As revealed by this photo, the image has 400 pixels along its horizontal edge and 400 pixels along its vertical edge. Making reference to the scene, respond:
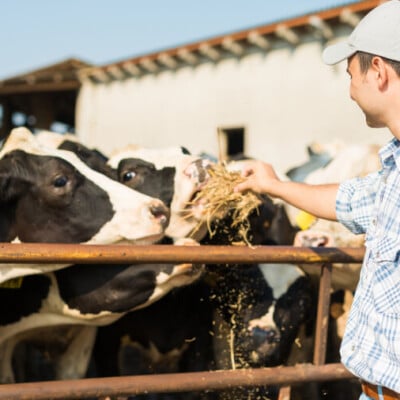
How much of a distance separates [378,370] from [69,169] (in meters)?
1.76

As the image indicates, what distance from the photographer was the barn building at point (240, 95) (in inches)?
436

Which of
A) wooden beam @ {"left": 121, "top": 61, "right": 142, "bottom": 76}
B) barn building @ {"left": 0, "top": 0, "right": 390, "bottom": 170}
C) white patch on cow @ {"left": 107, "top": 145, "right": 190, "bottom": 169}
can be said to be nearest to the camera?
white patch on cow @ {"left": 107, "top": 145, "right": 190, "bottom": 169}

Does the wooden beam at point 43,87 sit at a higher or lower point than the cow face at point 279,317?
higher

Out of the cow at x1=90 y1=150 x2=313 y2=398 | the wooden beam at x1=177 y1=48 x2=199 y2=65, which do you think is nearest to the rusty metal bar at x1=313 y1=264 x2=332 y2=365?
the cow at x1=90 y1=150 x2=313 y2=398

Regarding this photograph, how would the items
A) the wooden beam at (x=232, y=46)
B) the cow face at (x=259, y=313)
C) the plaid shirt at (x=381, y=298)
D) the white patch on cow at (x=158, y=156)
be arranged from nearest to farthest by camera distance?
the plaid shirt at (x=381, y=298) → the cow face at (x=259, y=313) → the white patch on cow at (x=158, y=156) → the wooden beam at (x=232, y=46)

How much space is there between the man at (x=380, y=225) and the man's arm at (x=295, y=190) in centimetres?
25

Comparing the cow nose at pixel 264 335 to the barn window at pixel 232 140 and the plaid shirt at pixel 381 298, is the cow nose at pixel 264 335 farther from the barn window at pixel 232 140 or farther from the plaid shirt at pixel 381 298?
the barn window at pixel 232 140

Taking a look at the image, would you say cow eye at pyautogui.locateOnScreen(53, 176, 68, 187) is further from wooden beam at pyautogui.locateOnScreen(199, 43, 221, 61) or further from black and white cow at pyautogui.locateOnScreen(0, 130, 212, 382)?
wooden beam at pyautogui.locateOnScreen(199, 43, 221, 61)

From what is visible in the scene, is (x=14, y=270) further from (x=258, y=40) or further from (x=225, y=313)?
(x=258, y=40)

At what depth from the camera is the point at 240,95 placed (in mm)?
13148

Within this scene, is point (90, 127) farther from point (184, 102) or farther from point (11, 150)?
point (11, 150)

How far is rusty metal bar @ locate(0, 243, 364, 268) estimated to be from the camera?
2127 mm

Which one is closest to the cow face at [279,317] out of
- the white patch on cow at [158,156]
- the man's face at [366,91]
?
the white patch on cow at [158,156]

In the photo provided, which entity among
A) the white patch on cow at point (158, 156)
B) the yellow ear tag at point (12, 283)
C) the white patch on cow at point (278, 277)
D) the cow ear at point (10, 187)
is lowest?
the white patch on cow at point (278, 277)
